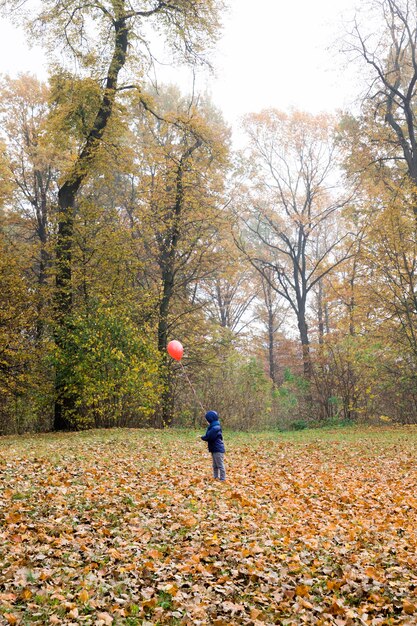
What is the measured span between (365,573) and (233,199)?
21337 millimetres

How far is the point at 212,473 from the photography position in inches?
337

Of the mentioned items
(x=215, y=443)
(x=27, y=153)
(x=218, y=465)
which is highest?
(x=27, y=153)

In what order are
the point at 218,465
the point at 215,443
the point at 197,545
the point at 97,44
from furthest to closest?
the point at 97,44 → the point at 218,465 → the point at 215,443 → the point at 197,545

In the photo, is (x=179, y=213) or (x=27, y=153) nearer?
(x=179, y=213)

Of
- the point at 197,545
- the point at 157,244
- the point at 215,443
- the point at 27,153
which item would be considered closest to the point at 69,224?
the point at 157,244

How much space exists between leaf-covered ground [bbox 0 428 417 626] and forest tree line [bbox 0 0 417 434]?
23.8ft

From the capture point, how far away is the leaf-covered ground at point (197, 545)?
12.6ft

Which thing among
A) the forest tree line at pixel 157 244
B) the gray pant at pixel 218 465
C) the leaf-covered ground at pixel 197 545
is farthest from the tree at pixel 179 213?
the leaf-covered ground at pixel 197 545

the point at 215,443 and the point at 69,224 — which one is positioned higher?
the point at 69,224

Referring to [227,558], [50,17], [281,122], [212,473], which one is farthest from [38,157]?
[227,558]

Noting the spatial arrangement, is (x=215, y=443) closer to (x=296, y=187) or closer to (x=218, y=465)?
(x=218, y=465)

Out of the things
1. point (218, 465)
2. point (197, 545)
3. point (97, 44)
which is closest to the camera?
point (197, 545)

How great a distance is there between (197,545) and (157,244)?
15522 mm

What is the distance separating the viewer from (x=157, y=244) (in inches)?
773
